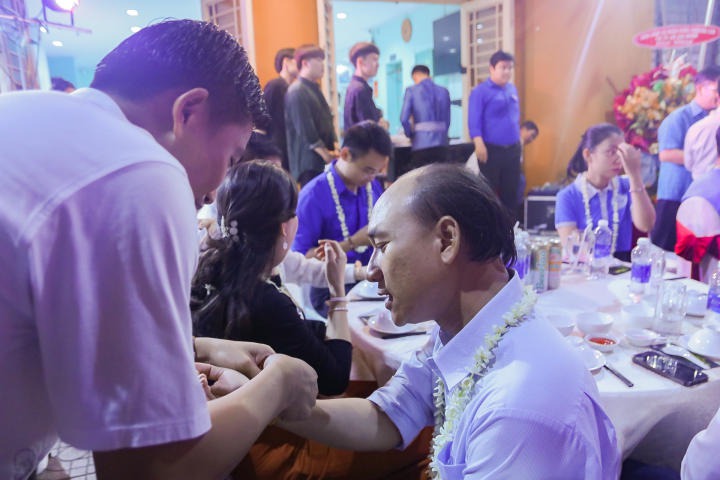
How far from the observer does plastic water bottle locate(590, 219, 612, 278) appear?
247 centimetres

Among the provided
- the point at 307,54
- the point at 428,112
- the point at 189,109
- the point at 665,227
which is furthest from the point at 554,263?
the point at 428,112

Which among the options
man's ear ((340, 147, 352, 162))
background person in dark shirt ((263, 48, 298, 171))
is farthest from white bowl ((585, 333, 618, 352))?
background person in dark shirt ((263, 48, 298, 171))

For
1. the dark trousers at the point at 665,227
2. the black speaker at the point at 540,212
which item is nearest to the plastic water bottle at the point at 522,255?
the dark trousers at the point at 665,227

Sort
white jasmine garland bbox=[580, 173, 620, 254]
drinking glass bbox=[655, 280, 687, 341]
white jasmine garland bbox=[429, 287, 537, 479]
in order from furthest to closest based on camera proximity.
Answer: white jasmine garland bbox=[580, 173, 620, 254] → drinking glass bbox=[655, 280, 687, 341] → white jasmine garland bbox=[429, 287, 537, 479]

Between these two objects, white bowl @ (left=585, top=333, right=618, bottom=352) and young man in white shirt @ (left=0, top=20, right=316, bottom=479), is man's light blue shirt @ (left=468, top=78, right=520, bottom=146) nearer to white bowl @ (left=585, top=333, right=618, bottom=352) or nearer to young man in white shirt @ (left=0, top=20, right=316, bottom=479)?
white bowl @ (left=585, top=333, right=618, bottom=352)

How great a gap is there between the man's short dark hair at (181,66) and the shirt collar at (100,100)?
2.0 inches

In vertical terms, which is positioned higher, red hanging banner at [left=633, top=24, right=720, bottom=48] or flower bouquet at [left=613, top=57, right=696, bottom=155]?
red hanging banner at [left=633, top=24, right=720, bottom=48]

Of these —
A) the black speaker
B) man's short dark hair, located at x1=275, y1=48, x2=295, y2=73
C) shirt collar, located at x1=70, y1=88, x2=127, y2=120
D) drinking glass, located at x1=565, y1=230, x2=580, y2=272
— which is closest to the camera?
shirt collar, located at x1=70, y1=88, x2=127, y2=120

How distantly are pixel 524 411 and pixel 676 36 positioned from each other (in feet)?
22.3

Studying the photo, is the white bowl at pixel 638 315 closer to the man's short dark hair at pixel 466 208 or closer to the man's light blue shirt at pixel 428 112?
the man's short dark hair at pixel 466 208

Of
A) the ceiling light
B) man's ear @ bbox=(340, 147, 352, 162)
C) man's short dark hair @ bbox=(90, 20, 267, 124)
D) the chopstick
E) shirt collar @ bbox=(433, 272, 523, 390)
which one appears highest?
the ceiling light

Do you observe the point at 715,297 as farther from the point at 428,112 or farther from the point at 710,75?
the point at 428,112

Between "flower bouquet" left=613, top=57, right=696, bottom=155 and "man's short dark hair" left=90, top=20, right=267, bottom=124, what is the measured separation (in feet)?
19.4

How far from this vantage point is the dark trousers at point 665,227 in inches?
144
